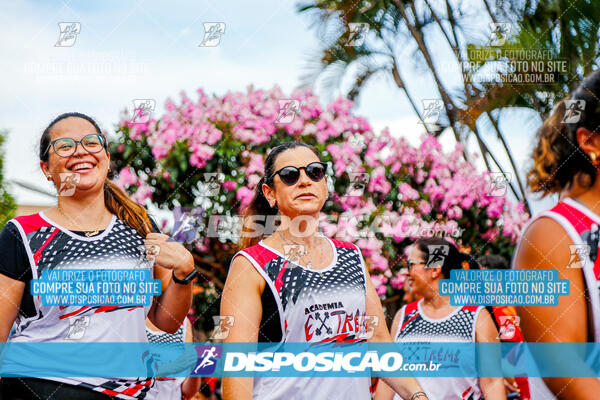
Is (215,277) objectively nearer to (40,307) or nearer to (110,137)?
(110,137)

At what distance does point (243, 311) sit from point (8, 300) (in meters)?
0.89

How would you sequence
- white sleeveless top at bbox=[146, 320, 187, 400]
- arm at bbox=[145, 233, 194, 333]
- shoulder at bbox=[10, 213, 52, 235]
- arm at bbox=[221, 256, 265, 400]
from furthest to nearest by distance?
white sleeveless top at bbox=[146, 320, 187, 400]
arm at bbox=[145, 233, 194, 333]
shoulder at bbox=[10, 213, 52, 235]
arm at bbox=[221, 256, 265, 400]

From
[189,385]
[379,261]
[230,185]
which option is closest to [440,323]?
[379,261]

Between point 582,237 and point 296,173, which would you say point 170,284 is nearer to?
point 296,173

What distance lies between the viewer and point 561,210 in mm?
1602

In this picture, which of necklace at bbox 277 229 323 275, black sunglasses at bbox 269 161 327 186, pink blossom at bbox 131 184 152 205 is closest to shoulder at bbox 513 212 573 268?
necklace at bbox 277 229 323 275

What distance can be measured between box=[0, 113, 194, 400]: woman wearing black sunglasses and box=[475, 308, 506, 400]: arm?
187 centimetres

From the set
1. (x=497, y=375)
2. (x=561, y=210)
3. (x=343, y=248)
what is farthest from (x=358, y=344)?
(x=497, y=375)

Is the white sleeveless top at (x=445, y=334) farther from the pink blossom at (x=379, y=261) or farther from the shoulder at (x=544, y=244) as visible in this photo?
the shoulder at (x=544, y=244)

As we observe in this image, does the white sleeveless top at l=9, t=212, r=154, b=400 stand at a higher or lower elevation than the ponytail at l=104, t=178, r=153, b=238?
lower

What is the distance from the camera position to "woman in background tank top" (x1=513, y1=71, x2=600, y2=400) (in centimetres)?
149

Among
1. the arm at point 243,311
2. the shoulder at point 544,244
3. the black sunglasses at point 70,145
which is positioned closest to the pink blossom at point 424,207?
the arm at point 243,311

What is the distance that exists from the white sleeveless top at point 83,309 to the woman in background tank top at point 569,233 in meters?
1.51

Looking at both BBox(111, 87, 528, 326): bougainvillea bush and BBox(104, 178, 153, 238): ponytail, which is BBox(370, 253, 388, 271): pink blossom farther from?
BBox(104, 178, 153, 238): ponytail
